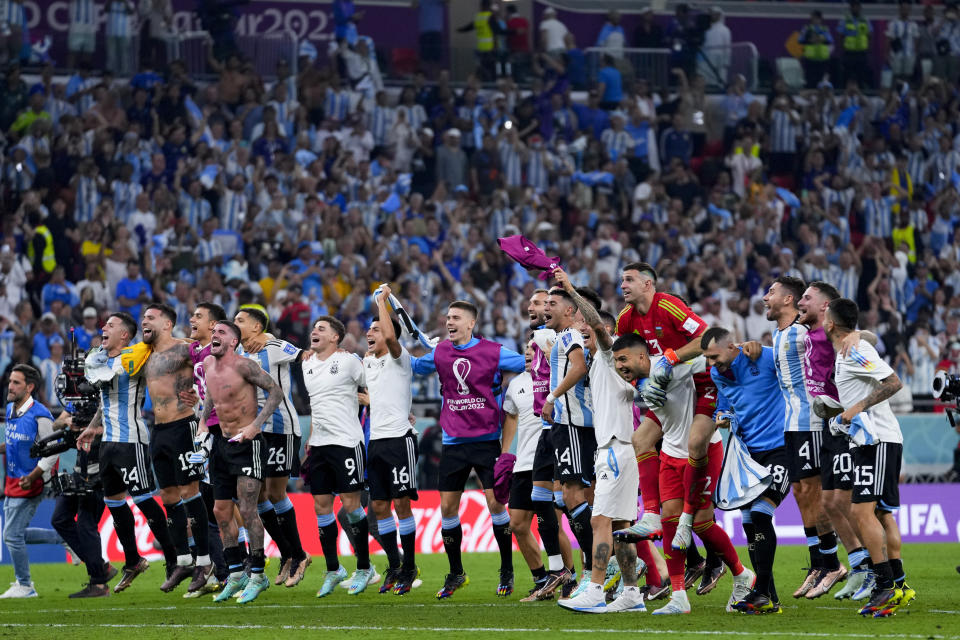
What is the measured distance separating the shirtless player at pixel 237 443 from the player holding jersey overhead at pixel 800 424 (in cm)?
427

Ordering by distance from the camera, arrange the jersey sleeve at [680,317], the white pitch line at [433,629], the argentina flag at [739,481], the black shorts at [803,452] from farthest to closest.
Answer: the black shorts at [803,452] → the jersey sleeve at [680,317] → the argentina flag at [739,481] → the white pitch line at [433,629]

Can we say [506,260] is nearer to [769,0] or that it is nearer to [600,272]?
[600,272]

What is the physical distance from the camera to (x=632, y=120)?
27.9 metres

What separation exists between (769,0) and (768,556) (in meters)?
23.7

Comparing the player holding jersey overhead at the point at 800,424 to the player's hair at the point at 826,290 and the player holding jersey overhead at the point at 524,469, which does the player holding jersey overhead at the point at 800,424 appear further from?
the player holding jersey overhead at the point at 524,469

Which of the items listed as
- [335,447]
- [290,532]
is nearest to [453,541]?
[335,447]

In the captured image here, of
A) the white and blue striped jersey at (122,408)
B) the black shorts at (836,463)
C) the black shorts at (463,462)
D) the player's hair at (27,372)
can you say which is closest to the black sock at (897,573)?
the black shorts at (836,463)

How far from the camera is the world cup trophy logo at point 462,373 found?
42.5ft

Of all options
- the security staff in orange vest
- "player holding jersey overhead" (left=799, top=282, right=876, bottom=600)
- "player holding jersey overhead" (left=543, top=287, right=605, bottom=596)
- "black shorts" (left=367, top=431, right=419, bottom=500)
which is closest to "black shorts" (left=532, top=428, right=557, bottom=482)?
"player holding jersey overhead" (left=543, top=287, right=605, bottom=596)

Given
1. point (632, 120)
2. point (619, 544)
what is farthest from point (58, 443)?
point (632, 120)

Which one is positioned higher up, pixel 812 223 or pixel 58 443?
pixel 812 223

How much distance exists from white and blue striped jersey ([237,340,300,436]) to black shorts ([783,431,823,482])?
451 centimetres

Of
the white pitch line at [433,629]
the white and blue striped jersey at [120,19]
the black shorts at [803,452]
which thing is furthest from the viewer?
the white and blue striped jersey at [120,19]

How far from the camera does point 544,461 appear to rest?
1230 cm
